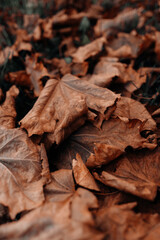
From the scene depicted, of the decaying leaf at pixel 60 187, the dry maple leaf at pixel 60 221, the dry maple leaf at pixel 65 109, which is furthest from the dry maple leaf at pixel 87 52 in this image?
Result: the dry maple leaf at pixel 60 221

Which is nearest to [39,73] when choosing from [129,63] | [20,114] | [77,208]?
[20,114]

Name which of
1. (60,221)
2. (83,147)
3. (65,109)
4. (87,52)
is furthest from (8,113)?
(87,52)

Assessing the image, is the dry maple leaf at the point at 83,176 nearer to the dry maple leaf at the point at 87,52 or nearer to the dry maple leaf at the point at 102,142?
the dry maple leaf at the point at 102,142

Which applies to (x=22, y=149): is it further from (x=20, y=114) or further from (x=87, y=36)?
(x=87, y=36)

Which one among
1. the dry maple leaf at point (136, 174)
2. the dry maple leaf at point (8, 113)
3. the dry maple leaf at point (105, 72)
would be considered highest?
the dry maple leaf at point (8, 113)

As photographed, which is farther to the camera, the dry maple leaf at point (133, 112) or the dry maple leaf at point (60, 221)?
the dry maple leaf at point (133, 112)
